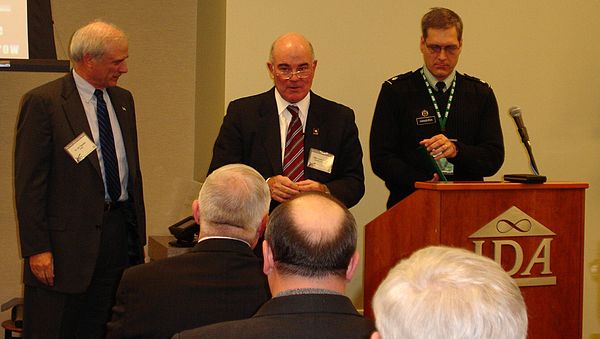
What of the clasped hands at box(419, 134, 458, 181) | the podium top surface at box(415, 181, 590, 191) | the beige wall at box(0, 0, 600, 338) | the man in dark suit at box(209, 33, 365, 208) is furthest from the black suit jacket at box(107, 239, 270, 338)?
the beige wall at box(0, 0, 600, 338)

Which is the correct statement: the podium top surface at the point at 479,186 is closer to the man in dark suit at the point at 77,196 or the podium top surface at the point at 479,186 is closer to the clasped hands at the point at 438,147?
the clasped hands at the point at 438,147

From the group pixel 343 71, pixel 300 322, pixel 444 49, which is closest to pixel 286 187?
pixel 444 49

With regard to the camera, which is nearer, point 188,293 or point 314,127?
point 188,293

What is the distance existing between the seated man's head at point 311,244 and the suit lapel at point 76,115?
79.4 inches

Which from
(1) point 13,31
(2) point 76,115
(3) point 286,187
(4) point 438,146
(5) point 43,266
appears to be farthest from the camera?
(1) point 13,31

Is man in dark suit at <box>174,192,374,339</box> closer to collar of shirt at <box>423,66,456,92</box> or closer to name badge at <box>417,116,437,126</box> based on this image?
name badge at <box>417,116,437,126</box>

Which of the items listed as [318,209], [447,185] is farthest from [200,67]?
[318,209]

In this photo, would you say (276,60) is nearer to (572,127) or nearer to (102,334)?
(102,334)

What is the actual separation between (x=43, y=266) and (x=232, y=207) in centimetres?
158

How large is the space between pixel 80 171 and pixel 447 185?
1.72 meters

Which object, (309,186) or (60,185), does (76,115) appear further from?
(309,186)

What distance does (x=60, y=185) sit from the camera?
374 cm

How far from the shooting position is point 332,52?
524 cm

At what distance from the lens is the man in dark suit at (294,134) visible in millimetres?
3775
